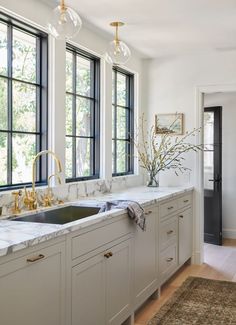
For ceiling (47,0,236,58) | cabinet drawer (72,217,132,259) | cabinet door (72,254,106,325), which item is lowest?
cabinet door (72,254,106,325)

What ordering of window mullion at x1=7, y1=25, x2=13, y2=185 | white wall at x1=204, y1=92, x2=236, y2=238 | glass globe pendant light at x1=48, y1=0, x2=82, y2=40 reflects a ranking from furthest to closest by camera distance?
1. white wall at x1=204, y1=92, x2=236, y2=238
2. window mullion at x1=7, y1=25, x2=13, y2=185
3. glass globe pendant light at x1=48, y1=0, x2=82, y2=40

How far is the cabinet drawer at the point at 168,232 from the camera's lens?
3996 mm

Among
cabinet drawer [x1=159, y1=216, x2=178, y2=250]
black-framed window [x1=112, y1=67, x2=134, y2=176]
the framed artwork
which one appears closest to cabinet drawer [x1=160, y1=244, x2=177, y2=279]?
cabinet drawer [x1=159, y1=216, x2=178, y2=250]

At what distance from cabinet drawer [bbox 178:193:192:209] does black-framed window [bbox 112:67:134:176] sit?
76cm

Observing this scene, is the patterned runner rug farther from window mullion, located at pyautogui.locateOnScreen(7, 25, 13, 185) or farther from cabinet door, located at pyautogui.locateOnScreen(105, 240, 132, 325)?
window mullion, located at pyautogui.locateOnScreen(7, 25, 13, 185)

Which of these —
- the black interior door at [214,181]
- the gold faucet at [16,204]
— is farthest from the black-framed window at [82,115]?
the black interior door at [214,181]

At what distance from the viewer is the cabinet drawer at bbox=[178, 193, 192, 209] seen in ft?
15.0

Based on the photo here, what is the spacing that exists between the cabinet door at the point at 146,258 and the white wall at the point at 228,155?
2979 mm

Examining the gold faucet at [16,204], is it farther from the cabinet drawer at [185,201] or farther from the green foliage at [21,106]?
the cabinet drawer at [185,201]

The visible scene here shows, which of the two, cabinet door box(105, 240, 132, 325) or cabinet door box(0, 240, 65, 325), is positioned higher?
cabinet door box(0, 240, 65, 325)

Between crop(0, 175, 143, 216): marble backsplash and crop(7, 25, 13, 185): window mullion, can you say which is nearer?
crop(0, 175, 143, 216): marble backsplash

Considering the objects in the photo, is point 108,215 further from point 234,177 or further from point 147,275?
point 234,177

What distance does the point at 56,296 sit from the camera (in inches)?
89.0

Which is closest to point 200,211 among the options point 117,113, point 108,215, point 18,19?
point 117,113
